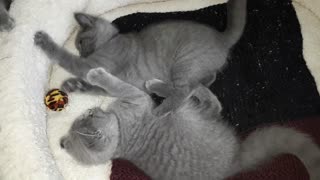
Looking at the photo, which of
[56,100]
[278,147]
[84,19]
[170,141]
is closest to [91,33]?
[84,19]

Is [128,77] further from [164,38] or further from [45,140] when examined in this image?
[45,140]

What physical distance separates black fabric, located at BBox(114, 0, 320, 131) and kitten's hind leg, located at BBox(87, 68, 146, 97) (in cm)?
36

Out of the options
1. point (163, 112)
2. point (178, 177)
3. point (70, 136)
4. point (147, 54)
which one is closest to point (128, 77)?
point (147, 54)

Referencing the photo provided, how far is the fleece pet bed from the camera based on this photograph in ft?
5.00

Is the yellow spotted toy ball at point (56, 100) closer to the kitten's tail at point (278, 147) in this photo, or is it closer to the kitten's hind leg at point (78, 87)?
the kitten's hind leg at point (78, 87)

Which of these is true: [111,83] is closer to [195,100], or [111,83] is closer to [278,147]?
[195,100]

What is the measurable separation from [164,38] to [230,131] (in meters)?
0.44

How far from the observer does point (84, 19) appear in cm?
183

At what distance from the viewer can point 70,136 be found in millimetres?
1596

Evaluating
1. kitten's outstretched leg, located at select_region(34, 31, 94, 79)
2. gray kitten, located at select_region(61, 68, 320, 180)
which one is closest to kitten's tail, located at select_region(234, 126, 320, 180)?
gray kitten, located at select_region(61, 68, 320, 180)

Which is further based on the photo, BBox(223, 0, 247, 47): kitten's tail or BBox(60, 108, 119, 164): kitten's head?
BBox(223, 0, 247, 47): kitten's tail

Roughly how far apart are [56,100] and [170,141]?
479mm

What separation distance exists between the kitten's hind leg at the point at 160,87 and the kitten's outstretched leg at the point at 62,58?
0.81 feet

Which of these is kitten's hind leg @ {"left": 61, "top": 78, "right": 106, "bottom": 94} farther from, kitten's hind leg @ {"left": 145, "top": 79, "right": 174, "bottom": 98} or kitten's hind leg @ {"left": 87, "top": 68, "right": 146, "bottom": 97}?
kitten's hind leg @ {"left": 145, "top": 79, "right": 174, "bottom": 98}
